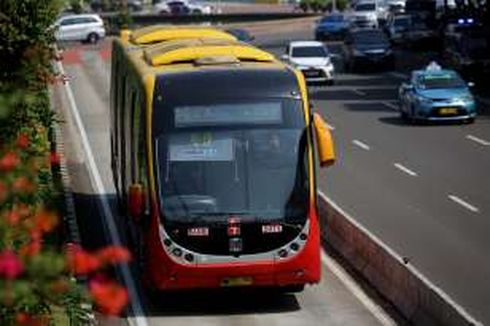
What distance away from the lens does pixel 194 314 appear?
1578 centimetres

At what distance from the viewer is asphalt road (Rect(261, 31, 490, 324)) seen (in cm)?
1830

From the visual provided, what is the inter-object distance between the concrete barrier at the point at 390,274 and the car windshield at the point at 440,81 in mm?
16691

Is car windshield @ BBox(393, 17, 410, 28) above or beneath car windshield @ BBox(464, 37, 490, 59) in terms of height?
beneath

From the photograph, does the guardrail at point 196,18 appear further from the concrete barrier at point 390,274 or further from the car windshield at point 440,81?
the concrete barrier at point 390,274

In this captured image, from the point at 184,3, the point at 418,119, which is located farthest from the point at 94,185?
the point at 184,3

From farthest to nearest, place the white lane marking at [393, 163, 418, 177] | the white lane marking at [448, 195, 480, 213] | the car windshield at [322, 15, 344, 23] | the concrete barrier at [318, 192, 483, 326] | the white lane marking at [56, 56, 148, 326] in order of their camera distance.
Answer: the car windshield at [322, 15, 344, 23], the white lane marking at [393, 163, 418, 177], the white lane marking at [448, 195, 480, 213], the white lane marking at [56, 56, 148, 326], the concrete barrier at [318, 192, 483, 326]

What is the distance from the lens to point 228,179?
15.3 metres

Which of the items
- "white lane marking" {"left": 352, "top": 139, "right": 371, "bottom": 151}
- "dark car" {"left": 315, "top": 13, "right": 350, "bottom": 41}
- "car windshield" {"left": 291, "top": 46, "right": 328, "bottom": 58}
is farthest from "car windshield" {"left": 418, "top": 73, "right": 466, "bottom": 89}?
"dark car" {"left": 315, "top": 13, "right": 350, "bottom": 41}

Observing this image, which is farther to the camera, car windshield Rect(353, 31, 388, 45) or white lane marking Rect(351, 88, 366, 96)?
car windshield Rect(353, 31, 388, 45)

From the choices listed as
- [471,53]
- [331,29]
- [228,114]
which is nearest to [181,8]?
[331,29]

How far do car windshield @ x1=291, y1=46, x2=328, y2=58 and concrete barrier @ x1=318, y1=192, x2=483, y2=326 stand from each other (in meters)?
28.4

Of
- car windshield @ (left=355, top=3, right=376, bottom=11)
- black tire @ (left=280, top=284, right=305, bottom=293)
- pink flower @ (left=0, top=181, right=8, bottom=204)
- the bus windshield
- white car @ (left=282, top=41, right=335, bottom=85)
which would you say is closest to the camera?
pink flower @ (left=0, top=181, right=8, bottom=204)

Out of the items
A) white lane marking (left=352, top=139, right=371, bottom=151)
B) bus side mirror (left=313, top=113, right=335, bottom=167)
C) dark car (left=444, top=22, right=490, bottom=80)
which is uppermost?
bus side mirror (left=313, top=113, right=335, bottom=167)

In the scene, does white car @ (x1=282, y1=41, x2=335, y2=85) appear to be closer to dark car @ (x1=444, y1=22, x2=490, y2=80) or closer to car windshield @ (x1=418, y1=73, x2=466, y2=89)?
dark car @ (x1=444, y1=22, x2=490, y2=80)
